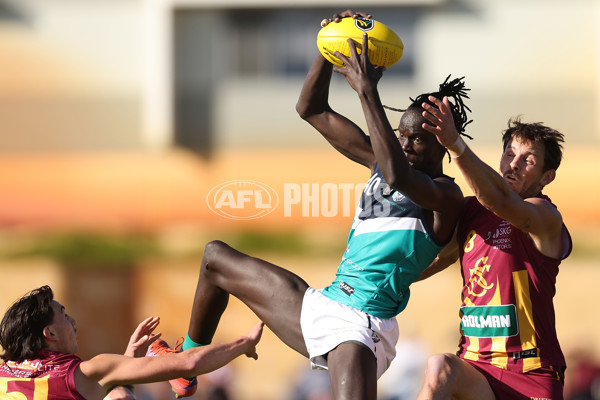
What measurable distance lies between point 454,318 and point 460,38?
15.4ft

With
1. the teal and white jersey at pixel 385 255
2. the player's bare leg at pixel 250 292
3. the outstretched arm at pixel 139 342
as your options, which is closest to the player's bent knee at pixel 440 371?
the teal and white jersey at pixel 385 255

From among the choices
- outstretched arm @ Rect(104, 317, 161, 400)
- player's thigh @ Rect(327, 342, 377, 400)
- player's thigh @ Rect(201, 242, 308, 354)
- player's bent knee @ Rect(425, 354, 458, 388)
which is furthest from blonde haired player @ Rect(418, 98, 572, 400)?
outstretched arm @ Rect(104, 317, 161, 400)

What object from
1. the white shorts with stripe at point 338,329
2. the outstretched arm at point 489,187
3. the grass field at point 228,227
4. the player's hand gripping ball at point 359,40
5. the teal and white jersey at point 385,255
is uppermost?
the player's hand gripping ball at point 359,40

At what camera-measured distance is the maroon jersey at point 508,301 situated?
4.71 meters

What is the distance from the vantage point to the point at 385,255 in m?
4.77

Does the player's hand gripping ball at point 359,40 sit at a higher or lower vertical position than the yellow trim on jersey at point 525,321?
higher

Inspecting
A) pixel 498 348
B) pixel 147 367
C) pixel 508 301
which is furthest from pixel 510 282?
pixel 147 367

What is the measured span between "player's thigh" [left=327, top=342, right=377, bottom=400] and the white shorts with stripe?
5 cm

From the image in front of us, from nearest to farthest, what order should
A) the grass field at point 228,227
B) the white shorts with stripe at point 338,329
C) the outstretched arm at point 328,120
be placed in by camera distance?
the white shorts with stripe at point 338,329, the outstretched arm at point 328,120, the grass field at point 228,227

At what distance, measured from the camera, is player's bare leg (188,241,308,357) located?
486 centimetres

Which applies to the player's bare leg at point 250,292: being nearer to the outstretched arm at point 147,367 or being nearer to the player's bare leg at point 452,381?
the outstretched arm at point 147,367

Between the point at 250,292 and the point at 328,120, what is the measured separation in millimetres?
1158

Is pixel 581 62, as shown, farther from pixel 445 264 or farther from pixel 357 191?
pixel 445 264

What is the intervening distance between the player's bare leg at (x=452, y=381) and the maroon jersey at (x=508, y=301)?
7.0 inches
